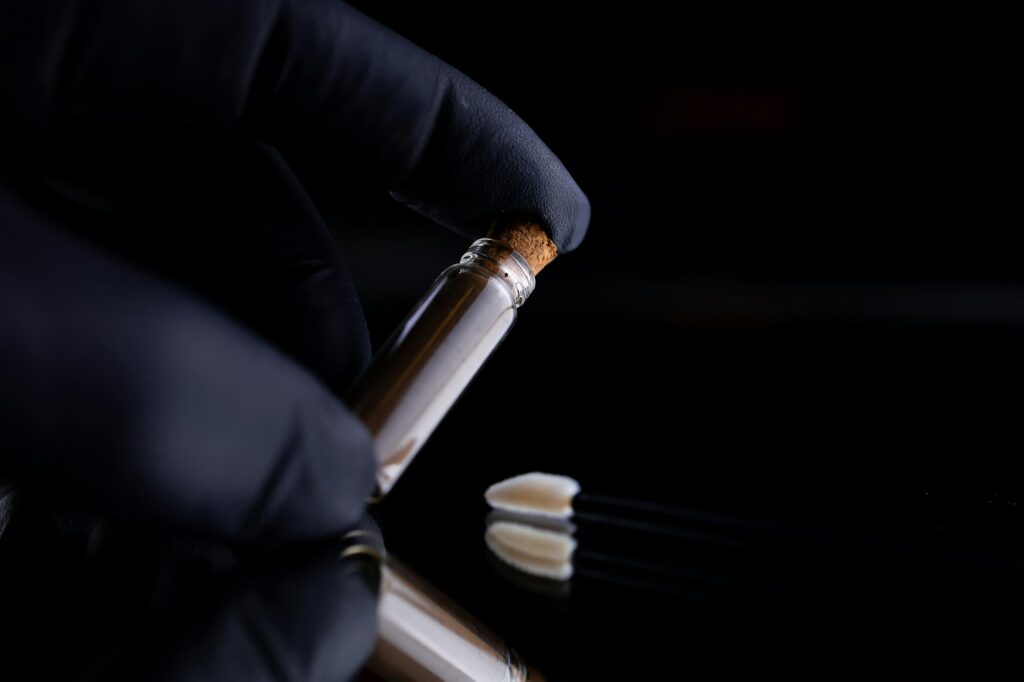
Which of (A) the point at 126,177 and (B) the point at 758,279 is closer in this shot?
(A) the point at 126,177

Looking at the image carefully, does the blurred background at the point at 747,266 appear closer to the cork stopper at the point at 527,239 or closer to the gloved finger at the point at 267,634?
the cork stopper at the point at 527,239

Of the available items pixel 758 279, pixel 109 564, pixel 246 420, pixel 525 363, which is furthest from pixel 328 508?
pixel 758 279

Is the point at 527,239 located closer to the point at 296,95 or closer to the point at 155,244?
the point at 296,95

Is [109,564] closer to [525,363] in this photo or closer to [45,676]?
[45,676]

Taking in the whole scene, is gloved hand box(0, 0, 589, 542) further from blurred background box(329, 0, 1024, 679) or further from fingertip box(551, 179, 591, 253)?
blurred background box(329, 0, 1024, 679)

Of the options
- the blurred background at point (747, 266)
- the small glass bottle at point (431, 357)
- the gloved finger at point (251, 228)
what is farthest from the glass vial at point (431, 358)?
the blurred background at point (747, 266)

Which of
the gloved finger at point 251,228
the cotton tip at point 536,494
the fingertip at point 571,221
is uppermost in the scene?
the fingertip at point 571,221

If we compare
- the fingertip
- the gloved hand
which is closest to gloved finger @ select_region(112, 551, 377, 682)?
the gloved hand
